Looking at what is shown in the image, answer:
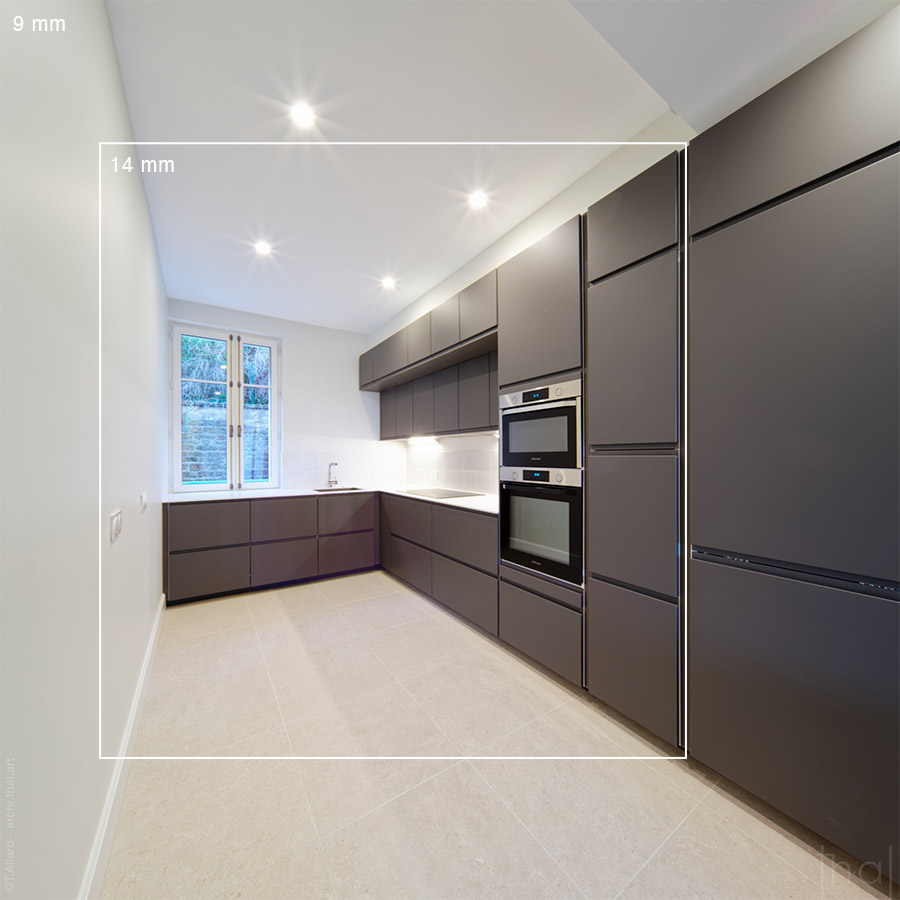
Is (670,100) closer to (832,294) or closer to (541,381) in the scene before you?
(832,294)

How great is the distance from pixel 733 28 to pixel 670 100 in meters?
0.27

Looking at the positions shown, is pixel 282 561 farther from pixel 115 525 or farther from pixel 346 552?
pixel 115 525

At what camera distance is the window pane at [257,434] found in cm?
436

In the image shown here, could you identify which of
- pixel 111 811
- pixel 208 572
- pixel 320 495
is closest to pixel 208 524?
pixel 208 572

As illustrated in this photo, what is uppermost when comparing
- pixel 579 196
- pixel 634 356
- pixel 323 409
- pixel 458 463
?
pixel 579 196

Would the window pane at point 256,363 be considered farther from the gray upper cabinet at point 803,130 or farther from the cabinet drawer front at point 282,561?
the gray upper cabinet at point 803,130

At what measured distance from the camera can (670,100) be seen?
61.2 inches

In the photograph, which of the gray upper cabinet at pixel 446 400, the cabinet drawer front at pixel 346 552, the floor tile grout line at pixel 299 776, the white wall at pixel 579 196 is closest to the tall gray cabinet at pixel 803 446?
the white wall at pixel 579 196

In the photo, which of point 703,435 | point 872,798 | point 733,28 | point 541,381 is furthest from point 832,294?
point 872,798

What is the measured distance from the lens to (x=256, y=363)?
443 centimetres

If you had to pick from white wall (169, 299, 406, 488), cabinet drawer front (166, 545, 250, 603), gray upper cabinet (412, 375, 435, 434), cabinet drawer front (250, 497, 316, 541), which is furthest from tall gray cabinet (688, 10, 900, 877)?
white wall (169, 299, 406, 488)

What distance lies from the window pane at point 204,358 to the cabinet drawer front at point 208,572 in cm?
186

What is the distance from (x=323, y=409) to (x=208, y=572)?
210 cm

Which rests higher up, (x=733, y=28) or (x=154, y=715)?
(x=733, y=28)
